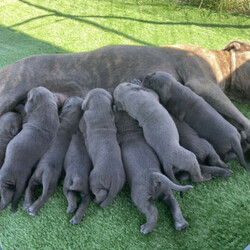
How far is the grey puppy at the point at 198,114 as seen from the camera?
81.6 inches

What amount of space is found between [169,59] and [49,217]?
5.66 feet

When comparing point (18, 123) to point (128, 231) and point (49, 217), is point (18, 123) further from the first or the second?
point (128, 231)

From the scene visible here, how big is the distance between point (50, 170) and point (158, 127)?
68 centimetres

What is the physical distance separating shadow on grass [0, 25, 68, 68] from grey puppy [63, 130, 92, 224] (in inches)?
83.5

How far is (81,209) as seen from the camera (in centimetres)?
182

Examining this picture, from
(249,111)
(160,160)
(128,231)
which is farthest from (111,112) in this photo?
(249,111)

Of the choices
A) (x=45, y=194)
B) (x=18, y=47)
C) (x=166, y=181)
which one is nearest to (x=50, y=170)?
(x=45, y=194)

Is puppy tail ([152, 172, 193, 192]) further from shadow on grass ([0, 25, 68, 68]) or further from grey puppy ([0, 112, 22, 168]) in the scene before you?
shadow on grass ([0, 25, 68, 68])

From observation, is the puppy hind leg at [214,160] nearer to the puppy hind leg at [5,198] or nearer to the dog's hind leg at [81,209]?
the dog's hind leg at [81,209]

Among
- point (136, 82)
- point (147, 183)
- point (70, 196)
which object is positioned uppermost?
point (136, 82)

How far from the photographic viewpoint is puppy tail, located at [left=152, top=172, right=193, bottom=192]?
1.69m

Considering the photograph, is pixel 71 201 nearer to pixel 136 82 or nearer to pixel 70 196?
pixel 70 196

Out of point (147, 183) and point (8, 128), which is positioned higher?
point (147, 183)

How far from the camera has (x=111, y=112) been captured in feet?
7.30
